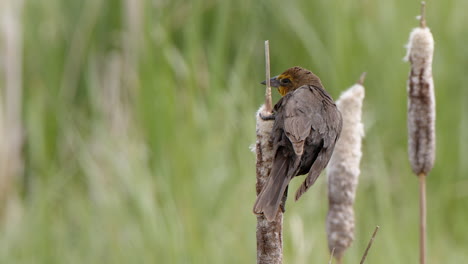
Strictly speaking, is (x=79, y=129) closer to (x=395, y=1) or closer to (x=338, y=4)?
(x=338, y=4)

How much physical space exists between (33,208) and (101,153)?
0.52m

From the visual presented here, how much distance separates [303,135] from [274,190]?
0.84 ft

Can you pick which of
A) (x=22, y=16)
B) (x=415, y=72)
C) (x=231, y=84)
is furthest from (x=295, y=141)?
(x=22, y=16)

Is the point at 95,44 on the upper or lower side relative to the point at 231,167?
upper

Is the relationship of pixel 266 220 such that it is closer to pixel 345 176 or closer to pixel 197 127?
pixel 345 176

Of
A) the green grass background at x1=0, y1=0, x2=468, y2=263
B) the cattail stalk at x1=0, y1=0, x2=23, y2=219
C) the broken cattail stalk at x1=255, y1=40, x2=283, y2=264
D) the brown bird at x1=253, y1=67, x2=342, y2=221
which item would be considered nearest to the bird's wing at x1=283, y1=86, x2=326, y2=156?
the brown bird at x1=253, y1=67, x2=342, y2=221

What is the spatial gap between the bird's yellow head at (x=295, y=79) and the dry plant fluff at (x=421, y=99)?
39cm

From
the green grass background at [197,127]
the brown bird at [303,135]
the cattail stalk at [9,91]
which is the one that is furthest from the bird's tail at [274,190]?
the cattail stalk at [9,91]

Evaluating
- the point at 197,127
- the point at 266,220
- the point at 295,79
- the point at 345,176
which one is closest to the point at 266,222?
the point at 266,220

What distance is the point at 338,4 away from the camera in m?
4.79

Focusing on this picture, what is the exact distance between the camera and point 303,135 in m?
1.94

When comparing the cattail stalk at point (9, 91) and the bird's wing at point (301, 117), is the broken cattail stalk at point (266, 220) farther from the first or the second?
the cattail stalk at point (9, 91)

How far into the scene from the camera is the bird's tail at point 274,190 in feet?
5.16

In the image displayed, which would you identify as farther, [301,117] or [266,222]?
[301,117]
